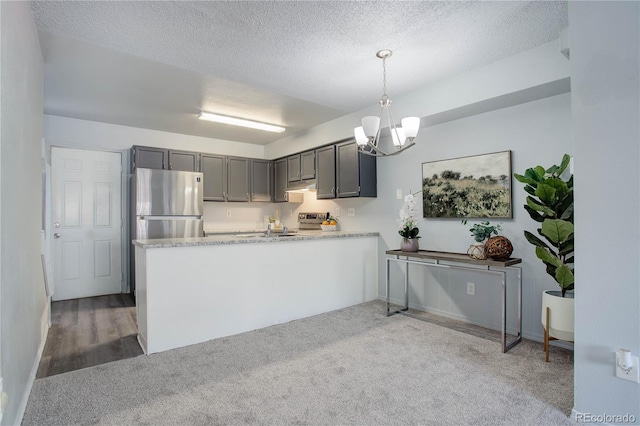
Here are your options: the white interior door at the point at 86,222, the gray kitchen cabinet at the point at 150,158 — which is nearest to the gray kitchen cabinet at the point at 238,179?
the gray kitchen cabinet at the point at 150,158

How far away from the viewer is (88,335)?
10.2ft

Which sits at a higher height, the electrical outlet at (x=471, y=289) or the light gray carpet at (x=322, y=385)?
the electrical outlet at (x=471, y=289)

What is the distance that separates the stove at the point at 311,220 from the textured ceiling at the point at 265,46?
1.81 m

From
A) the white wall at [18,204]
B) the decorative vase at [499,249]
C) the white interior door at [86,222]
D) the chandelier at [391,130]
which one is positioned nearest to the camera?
the white wall at [18,204]

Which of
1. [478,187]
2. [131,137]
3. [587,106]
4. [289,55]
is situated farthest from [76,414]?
[131,137]

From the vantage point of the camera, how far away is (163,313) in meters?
2.71

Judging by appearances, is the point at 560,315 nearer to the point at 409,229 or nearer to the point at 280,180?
the point at 409,229

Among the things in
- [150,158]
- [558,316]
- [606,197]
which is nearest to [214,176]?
[150,158]

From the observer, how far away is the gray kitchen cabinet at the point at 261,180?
564 cm

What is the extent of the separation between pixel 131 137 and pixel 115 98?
1.31 meters

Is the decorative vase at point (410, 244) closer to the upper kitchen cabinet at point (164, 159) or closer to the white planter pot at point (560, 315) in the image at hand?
the white planter pot at point (560, 315)

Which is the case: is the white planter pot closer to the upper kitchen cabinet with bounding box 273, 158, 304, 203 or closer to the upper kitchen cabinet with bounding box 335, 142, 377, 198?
the upper kitchen cabinet with bounding box 335, 142, 377, 198

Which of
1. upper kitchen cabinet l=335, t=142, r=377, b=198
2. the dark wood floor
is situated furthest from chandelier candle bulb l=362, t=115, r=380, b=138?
the dark wood floor

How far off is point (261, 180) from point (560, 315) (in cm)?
449
